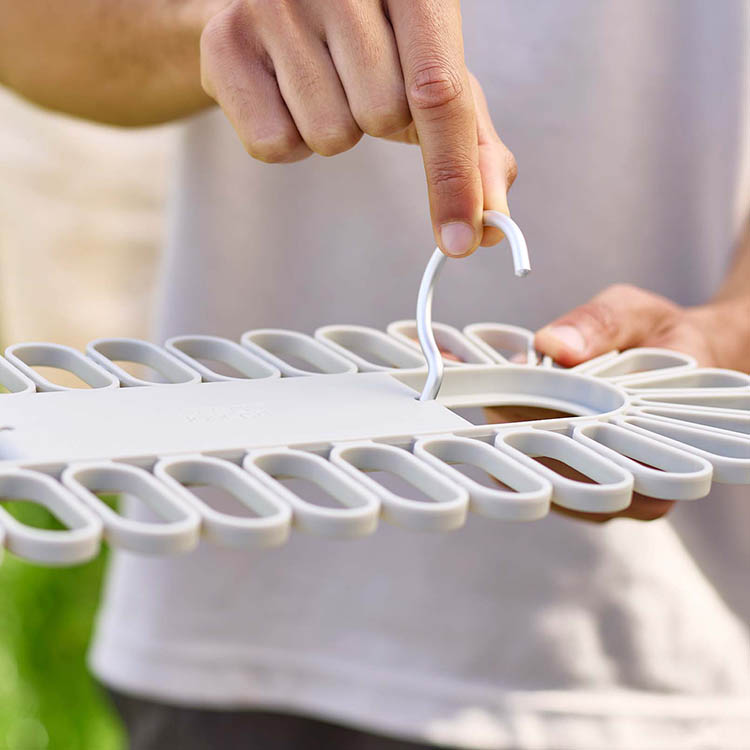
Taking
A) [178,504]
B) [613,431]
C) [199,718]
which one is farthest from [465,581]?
[178,504]

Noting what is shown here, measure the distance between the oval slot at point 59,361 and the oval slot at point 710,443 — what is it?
0.25 m

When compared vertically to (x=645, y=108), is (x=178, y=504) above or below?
below

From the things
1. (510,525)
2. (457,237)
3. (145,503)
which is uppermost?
(457,237)

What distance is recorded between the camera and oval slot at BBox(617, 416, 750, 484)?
1.46ft

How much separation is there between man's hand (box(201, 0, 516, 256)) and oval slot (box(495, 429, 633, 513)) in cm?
10

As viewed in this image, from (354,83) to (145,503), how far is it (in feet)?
0.72

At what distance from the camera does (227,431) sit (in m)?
0.44

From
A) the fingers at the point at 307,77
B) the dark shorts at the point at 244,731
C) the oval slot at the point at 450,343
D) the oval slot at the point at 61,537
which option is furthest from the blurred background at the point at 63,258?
the oval slot at the point at 61,537

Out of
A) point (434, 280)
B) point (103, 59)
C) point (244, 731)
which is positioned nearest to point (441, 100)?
point (434, 280)

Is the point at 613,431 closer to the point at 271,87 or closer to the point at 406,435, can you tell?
the point at 406,435

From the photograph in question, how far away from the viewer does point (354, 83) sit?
1.56 ft

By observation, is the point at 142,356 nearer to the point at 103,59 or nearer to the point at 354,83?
the point at 354,83

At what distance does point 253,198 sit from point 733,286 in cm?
38

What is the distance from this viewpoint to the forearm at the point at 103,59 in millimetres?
690
